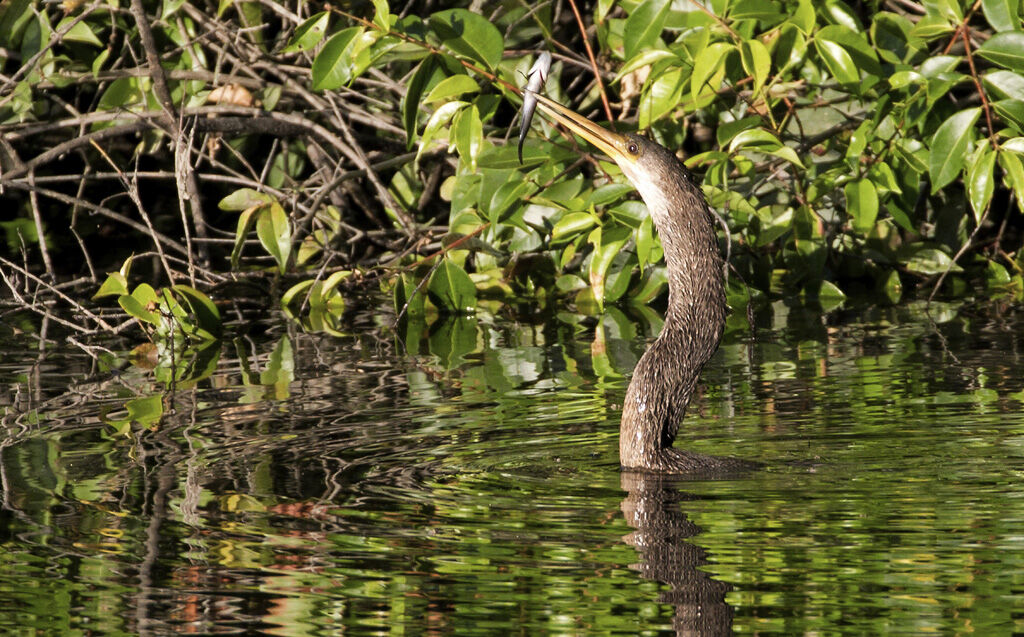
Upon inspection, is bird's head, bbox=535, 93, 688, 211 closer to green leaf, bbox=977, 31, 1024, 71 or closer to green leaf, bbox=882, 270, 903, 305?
green leaf, bbox=977, 31, 1024, 71

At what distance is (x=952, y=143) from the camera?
6.29 m

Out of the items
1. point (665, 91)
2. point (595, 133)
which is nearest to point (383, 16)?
point (665, 91)

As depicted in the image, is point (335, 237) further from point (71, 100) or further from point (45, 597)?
point (45, 597)

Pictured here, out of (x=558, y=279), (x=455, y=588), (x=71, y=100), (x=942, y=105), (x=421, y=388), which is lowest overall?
(x=455, y=588)

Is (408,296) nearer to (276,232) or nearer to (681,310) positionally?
(276,232)

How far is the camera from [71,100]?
36.6ft

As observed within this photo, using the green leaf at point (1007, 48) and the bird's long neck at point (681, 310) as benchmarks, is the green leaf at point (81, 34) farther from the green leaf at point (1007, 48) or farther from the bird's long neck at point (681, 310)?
the green leaf at point (1007, 48)

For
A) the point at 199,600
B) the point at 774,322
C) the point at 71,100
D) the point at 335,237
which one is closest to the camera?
the point at 199,600

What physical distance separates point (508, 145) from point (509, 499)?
3.22 metres

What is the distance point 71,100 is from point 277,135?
2.51 m

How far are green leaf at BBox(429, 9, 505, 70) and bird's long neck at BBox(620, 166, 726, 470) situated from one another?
1857 millimetres

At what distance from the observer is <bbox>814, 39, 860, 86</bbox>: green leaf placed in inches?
257

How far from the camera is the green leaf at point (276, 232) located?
7.98 metres

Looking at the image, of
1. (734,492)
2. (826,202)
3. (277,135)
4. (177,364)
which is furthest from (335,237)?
(734,492)
